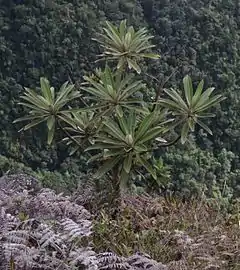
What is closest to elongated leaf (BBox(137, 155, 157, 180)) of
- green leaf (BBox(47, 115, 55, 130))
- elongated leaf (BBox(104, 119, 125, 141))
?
elongated leaf (BBox(104, 119, 125, 141))

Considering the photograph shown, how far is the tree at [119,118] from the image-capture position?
6.12 feet

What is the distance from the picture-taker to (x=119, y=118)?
1865 millimetres

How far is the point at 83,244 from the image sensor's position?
1.51 m

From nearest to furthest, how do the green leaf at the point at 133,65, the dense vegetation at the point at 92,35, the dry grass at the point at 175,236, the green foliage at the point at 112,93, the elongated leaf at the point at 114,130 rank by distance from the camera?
the dry grass at the point at 175,236, the elongated leaf at the point at 114,130, the green foliage at the point at 112,93, the green leaf at the point at 133,65, the dense vegetation at the point at 92,35

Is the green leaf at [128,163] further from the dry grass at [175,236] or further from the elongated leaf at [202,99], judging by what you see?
the elongated leaf at [202,99]

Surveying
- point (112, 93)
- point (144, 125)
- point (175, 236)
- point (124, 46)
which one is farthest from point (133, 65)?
point (175, 236)

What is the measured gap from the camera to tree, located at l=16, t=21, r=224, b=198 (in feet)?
6.12

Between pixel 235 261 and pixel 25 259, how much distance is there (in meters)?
0.58

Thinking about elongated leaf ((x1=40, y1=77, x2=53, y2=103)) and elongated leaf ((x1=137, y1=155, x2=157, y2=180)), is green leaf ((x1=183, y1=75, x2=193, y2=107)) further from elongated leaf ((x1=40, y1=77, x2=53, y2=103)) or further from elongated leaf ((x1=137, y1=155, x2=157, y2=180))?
elongated leaf ((x1=40, y1=77, x2=53, y2=103))

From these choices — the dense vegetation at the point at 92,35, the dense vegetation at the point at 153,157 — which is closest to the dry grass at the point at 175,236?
the dense vegetation at the point at 153,157

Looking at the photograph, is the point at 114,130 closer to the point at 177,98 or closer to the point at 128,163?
the point at 128,163

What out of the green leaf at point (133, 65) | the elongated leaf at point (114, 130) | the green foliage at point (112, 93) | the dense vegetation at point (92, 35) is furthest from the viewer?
the dense vegetation at point (92, 35)

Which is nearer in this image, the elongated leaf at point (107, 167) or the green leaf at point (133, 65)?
the elongated leaf at point (107, 167)

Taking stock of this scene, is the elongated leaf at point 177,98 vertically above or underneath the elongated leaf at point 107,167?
Answer: above
